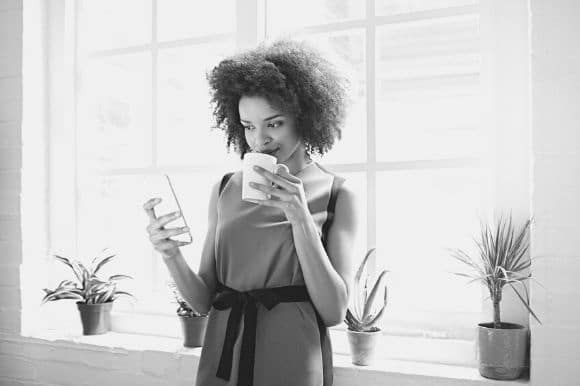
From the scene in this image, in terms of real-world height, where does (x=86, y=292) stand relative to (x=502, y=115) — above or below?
below

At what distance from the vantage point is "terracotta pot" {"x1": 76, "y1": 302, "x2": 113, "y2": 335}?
7.29ft

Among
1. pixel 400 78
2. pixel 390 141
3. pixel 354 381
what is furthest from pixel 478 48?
pixel 354 381

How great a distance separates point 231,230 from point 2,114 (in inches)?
52.3

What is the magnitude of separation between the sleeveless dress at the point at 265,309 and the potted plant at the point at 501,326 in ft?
1.39

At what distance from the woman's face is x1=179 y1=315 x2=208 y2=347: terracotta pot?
2.53 feet

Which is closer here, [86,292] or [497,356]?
[497,356]

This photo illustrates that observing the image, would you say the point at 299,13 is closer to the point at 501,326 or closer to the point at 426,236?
the point at 426,236

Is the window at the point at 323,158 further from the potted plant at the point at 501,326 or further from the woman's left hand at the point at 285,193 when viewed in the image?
the woman's left hand at the point at 285,193

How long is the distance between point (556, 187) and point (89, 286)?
164 centimetres

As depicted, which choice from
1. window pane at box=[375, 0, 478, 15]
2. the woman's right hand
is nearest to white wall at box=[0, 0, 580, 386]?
window pane at box=[375, 0, 478, 15]

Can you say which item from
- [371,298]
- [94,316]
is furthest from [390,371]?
[94,316]

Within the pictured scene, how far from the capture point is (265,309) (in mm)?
1487

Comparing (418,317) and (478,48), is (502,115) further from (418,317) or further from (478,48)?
(418,317)

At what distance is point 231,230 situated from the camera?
154 cm
